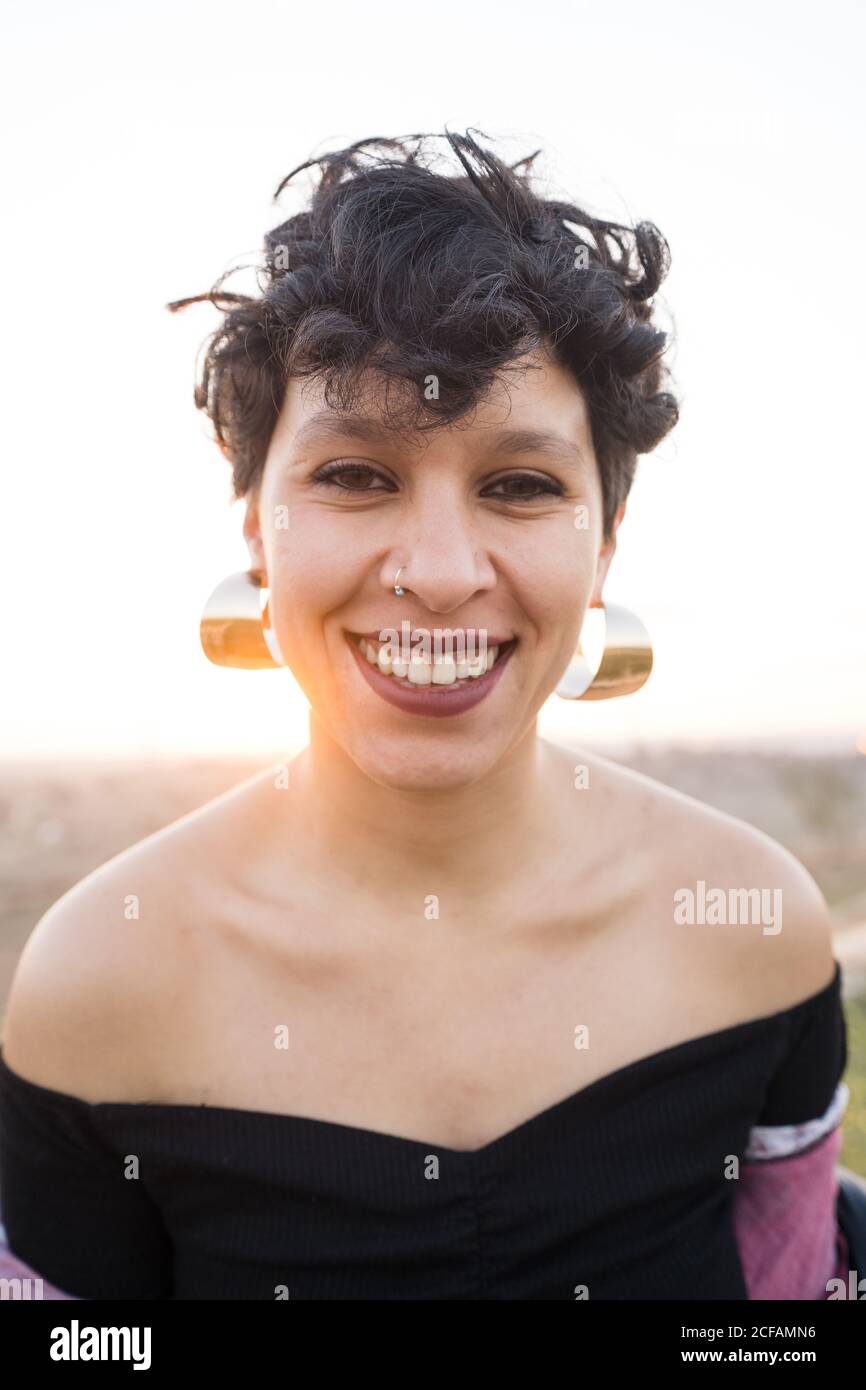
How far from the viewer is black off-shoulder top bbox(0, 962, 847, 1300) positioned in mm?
1795

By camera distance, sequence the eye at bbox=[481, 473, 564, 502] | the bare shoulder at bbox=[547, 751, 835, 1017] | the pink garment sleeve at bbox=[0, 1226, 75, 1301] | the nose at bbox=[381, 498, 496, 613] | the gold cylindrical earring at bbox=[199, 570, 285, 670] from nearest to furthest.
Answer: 1. the nose at bbox=[381, 498, 496, 613]
2. the eye at bbox=[481, 473, 564, 502]
3. the pink garment sleeve at bbox=[0, 1226, 75, 1301]
4. the gold cylindrical earring at bbox=[199, 570, 285, 670]
5. the bare shoulder at bbox=[547, 751, 835, 1017]

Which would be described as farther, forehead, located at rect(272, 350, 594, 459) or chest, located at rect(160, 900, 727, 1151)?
chest, located at rect(160, 900, 727, 1151)

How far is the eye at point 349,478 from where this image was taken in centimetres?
167

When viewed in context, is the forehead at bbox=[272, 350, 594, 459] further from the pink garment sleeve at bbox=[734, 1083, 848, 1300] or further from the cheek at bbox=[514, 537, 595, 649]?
the pink garment sleeve at bbox=[734, 1083, 848, 1300]

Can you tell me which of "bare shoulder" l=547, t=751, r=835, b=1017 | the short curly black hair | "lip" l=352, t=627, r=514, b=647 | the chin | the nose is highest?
the short curly black hair

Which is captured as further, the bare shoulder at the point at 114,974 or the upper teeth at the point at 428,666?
the bare shoulder at the point at 114,974

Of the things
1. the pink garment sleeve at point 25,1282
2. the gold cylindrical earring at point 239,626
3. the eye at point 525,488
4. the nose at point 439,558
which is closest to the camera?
the nose at point 439,558

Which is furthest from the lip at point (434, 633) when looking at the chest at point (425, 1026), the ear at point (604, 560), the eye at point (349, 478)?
the chest at point (425, 1026)

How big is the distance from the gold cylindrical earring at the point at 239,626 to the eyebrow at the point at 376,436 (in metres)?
0.34

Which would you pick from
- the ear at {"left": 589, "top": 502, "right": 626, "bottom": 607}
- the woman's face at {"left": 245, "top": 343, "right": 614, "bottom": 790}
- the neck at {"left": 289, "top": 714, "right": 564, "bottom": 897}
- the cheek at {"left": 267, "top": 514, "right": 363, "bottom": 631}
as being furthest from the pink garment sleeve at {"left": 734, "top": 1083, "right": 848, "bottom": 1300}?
the cheek at {"left": 267, "top": 514, "right": 363, "bottom": 631}

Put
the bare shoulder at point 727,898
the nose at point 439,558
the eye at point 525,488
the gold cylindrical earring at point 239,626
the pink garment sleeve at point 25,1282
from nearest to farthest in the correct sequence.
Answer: the nose at point 439,558 < the eye at point 525,488 < the pink garment sleeve at point 25,1282 < the gold cylindrical earring at point 239,626 < the bare shoulder at point 727,898

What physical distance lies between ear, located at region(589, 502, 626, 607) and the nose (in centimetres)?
46

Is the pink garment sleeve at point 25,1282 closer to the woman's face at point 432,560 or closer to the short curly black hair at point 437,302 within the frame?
the woman's face at point 432,560
